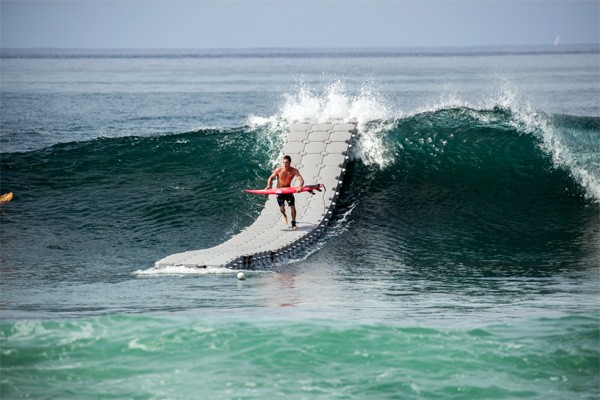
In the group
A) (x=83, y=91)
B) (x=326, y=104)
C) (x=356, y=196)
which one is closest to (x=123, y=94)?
(x=83, y=91)

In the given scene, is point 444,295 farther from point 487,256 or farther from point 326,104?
point 326,104

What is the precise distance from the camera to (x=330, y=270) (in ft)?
63.3

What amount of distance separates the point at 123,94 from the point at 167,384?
5823cm

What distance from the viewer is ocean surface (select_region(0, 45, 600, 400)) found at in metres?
12.9

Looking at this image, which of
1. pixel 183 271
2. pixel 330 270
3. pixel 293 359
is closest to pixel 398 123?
pixel 330 270

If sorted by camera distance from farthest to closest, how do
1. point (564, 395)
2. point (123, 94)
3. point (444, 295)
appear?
point (123, 94) < point (444, 295) < point (564, 395)

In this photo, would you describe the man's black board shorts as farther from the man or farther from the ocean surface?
the ocean surface

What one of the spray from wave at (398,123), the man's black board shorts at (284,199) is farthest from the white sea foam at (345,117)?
the man's black board shorts at (284,199)

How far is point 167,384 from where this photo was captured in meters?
12.7

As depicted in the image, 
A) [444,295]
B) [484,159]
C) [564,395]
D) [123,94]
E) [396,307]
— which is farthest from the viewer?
[123,94]

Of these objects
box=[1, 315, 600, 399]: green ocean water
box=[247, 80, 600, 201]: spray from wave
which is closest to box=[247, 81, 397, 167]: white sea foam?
box=[247, 80, 600, 201]: spray from wave

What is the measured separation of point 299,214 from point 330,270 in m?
3.15

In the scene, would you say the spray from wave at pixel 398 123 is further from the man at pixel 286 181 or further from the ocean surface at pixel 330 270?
the man at pixel 286 181

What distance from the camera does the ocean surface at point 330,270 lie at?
12945 millimetres
